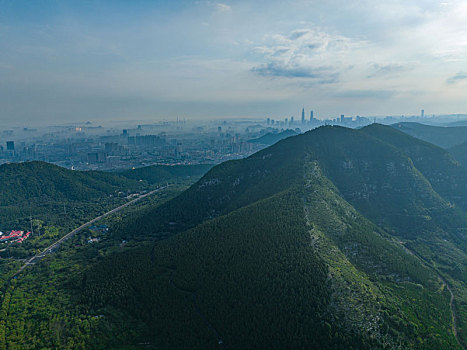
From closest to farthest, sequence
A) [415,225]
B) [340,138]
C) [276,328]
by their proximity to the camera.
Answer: [276,328]
[415,225]
[340,138]

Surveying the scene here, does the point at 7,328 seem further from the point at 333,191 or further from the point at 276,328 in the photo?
the point at 333,191

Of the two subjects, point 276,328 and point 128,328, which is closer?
point 276,328

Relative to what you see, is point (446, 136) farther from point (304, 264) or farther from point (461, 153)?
point (304, 264)

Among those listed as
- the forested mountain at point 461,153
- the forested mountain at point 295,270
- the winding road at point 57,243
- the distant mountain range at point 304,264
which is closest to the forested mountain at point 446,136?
the forested mountain at point 461,153

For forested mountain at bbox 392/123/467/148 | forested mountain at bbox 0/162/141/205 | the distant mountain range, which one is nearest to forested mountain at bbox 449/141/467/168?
the distant mountain range

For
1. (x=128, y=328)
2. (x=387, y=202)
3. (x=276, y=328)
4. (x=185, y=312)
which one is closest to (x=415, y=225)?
(x=387, y=202)

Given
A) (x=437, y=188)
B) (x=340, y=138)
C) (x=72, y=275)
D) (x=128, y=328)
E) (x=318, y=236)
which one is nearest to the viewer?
(x=128, y=328)

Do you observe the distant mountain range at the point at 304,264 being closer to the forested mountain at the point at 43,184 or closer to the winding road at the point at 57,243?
the winding road at the point at 57,243
